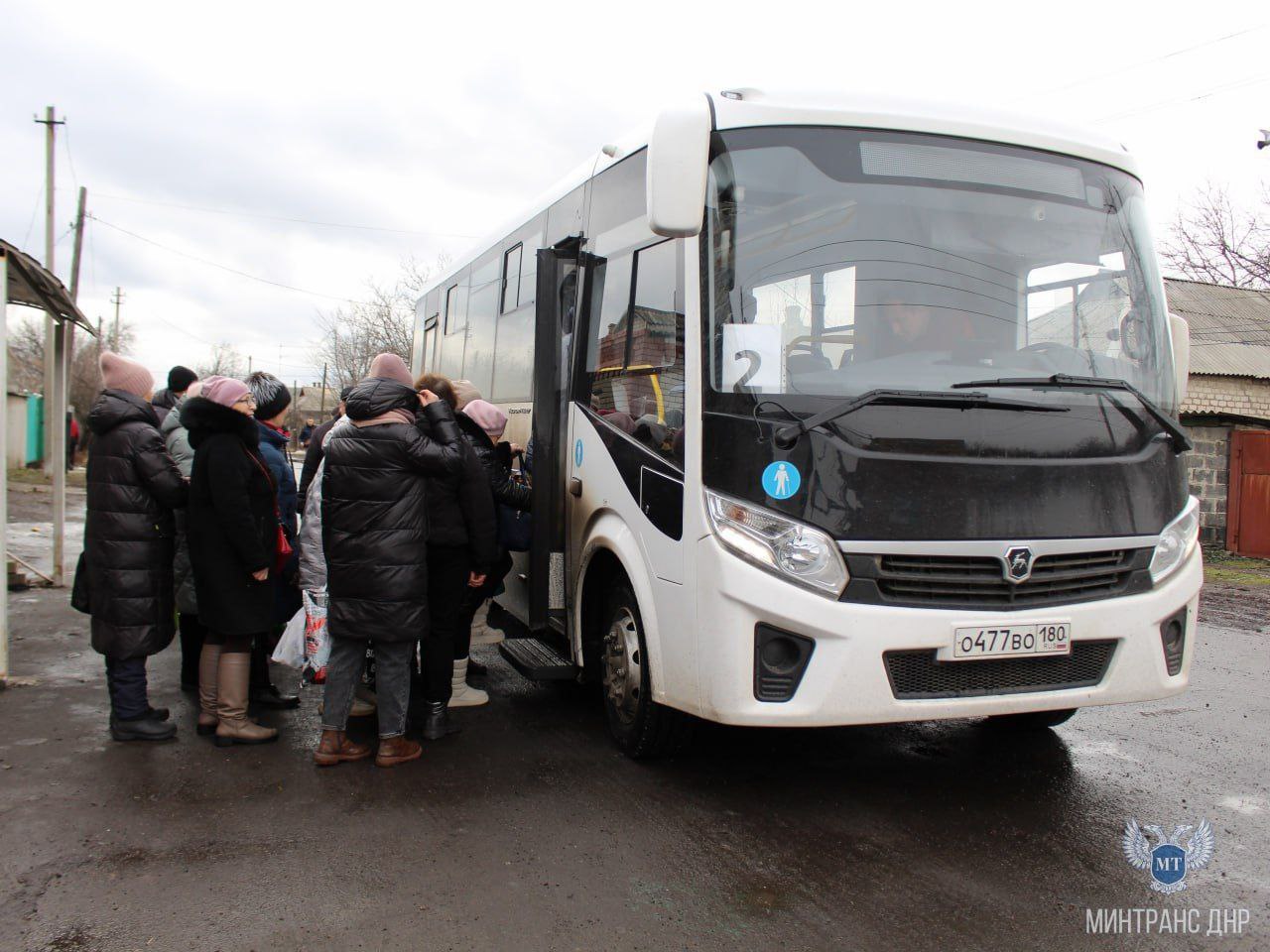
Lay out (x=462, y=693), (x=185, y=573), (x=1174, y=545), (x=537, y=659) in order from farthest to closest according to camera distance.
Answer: (x=462, y=693) → (x=537, y=659) → (x=185, y=573) → (x=1174, y=545)

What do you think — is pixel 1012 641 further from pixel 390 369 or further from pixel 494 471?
pixel 390 369

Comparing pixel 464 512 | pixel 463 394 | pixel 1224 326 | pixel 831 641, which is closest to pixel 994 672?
pixel 831 641

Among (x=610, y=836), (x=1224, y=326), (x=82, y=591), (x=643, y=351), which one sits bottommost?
(x=610, y=836)

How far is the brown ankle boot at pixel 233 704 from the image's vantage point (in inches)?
195

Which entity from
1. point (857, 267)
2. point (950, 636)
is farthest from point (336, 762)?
point (857, 267)

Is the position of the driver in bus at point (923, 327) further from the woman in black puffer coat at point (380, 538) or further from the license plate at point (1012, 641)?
the woman in black puffer coat at point (380, 538)

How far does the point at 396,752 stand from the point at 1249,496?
15454 millimetres

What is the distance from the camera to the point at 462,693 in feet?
18.7

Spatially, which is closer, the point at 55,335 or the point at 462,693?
the point at 462,693

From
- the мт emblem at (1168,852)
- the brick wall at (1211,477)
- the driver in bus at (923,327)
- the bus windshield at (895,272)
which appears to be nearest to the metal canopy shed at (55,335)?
the bus windshield at (895,272)

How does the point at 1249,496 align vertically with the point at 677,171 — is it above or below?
below

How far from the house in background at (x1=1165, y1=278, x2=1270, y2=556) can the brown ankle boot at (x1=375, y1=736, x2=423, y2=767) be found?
301 inches

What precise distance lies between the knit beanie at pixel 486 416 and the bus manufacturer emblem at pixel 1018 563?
9.16ft

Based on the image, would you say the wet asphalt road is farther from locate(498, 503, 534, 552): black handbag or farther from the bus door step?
locate(498, 503, 534, 552): black handbag
